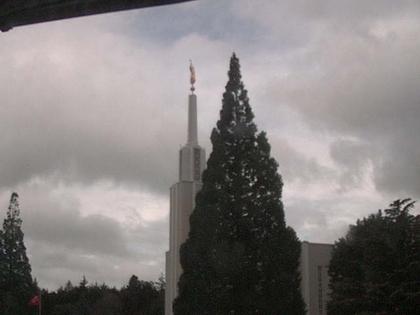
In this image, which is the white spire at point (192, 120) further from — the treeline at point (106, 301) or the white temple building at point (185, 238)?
the treeline at point (106, 301)

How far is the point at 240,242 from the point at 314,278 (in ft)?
25.0

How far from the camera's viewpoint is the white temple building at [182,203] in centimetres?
3572

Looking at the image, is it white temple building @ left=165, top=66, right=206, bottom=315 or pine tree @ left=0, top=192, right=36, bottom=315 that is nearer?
white temple building @ left=165, top=66, right=206, bottom=315

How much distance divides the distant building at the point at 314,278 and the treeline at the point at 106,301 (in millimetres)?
21590

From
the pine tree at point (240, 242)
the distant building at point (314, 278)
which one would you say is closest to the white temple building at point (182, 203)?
the distant building at point (314, 278)

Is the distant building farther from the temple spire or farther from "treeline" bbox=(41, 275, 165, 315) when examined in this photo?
"treeline" bbox=(41, 275, 165, 315)

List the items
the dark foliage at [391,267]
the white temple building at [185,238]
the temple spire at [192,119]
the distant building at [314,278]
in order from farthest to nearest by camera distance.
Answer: the temple spire at [192,119] → the white temple building at [185,238] → the distant building at [314,278] → the dark foliage at [391,267]

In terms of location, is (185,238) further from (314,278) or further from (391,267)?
(391,267)

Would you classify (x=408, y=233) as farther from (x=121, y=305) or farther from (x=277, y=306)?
(x=121, y=305)

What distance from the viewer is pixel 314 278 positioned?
110ft

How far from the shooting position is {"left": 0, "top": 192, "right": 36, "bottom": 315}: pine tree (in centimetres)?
5281

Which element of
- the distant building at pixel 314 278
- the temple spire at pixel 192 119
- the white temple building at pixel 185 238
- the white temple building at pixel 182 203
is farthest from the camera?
the temple spire at pixel 192 119

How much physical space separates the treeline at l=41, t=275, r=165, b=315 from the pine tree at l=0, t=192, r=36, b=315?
372 centimetres

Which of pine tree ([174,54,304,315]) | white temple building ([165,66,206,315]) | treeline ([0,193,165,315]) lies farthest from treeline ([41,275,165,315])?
pine tree ([174,54,304,315])
